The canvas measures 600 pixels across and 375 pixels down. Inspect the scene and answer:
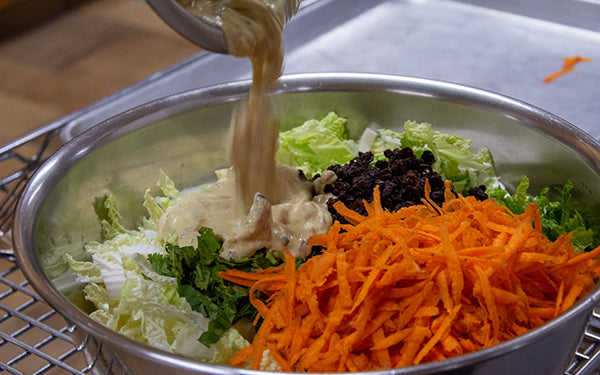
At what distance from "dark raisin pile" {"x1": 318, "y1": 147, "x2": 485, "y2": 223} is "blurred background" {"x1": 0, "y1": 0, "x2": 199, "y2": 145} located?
206cm

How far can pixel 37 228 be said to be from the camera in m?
1.38

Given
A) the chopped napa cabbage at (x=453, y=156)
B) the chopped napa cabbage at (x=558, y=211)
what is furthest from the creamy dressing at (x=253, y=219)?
the chopped napa cabbage at (x=558, y=211)

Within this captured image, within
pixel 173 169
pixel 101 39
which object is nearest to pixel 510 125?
pixel 173 169

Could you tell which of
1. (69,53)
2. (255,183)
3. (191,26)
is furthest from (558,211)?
(69,53)

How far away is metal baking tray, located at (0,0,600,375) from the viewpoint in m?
2.22

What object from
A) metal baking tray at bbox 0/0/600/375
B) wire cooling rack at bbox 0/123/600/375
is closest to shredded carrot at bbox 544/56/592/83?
metal baking tray at bbox 0/0/600/375

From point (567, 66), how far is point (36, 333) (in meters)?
2.15

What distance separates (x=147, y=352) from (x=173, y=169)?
3.00ft

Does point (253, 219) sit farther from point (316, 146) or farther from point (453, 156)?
point (453, 156)

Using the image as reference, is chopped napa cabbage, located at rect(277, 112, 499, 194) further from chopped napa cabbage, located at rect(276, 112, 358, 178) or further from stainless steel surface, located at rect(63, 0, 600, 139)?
stainless steel surface, located at rect(63, 0, 600, 139)

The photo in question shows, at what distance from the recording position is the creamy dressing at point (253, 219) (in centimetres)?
136

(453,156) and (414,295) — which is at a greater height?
(414,295)

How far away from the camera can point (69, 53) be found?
383 centimetres

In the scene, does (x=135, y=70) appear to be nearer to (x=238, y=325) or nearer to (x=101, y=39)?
(x=101, y=39)
